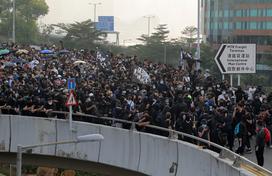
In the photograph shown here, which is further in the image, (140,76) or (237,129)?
(140,76)

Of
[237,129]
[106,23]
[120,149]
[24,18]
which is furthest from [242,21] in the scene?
[237,129]

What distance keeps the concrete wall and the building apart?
71338 millimetres

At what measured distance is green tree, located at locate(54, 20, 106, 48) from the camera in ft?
287

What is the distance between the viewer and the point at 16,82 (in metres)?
21.8

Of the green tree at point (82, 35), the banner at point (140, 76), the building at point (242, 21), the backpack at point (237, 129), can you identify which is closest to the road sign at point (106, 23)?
the green tree at point (82, 35)

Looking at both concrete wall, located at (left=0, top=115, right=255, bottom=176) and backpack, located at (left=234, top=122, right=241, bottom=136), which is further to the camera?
backpack, located at (left=234, top=122, right=241, bottom=136)

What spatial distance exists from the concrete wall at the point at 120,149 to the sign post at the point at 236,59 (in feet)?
10.8

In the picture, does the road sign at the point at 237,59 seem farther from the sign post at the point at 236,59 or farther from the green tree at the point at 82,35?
the green tree at the point at 82,35

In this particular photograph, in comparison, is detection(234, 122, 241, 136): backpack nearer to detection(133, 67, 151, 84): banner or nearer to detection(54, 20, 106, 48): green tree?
detection(133, 67, 151, 84): banner

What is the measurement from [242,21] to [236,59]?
74285 mm

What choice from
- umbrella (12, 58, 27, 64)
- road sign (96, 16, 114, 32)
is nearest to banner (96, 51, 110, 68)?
umbrella (12, 58, 27, 64)

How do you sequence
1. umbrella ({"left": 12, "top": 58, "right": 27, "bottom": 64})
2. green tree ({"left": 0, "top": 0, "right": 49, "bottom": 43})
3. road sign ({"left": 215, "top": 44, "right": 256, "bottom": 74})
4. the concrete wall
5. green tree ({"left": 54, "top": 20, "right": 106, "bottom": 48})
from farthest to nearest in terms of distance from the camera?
green tree ({"left": 0, "top": 0, "right": 49, "bottom": 43}) < green tree ({"left": 54, "top": 20, "right": 106, "bottom": 48}) < umbrella ({"left": 12, "top": 58, "right": 27, "bottom": 64}) < road sign ({"left": 215, "top": 44, "right": 256, "bottom": 74}) < the concrete wall

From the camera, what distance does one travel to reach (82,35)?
88438 mm

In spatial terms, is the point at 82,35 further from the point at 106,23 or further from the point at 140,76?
the point at 140,76
